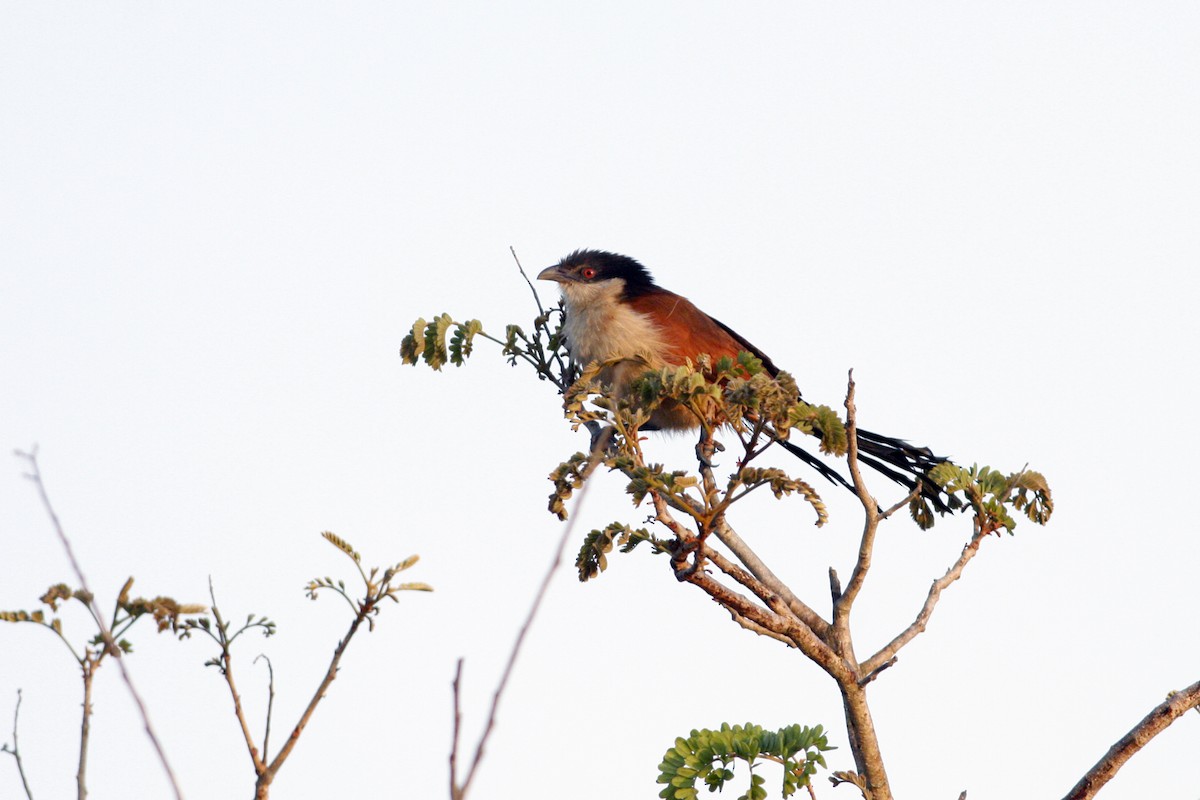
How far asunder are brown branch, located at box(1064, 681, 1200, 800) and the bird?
1135 mm

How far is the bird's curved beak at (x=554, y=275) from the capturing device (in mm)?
5094

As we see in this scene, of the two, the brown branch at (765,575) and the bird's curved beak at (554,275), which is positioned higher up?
the bird's curved beak at (554,275)

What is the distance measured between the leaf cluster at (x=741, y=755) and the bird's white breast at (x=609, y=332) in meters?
1.72

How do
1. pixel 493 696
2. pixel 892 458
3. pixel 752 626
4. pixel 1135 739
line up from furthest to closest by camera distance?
pixel 892 458
pixel 752 626
pixel 1135 739
pixel 493 696

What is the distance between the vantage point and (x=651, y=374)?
2.72 meters

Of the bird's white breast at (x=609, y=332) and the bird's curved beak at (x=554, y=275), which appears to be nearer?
the bird's white breast at (x=609, y=332)

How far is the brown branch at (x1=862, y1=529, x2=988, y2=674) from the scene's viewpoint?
8.86 feet

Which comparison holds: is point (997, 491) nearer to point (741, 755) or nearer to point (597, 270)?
point (741, 755)

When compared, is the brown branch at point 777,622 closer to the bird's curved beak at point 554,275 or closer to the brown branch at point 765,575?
the brown branch at point 765,575

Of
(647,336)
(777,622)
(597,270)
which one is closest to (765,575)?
(777,622)

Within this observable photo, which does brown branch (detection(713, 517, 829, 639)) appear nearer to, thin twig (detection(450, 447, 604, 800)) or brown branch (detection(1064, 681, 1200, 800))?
brown branch (detection(1064, 681, 1200, 800))

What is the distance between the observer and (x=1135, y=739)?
2.44 m

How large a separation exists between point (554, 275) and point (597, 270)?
0.59ft

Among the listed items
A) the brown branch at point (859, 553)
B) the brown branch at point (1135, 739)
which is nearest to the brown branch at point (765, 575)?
the brown branch at point (859, 553)
